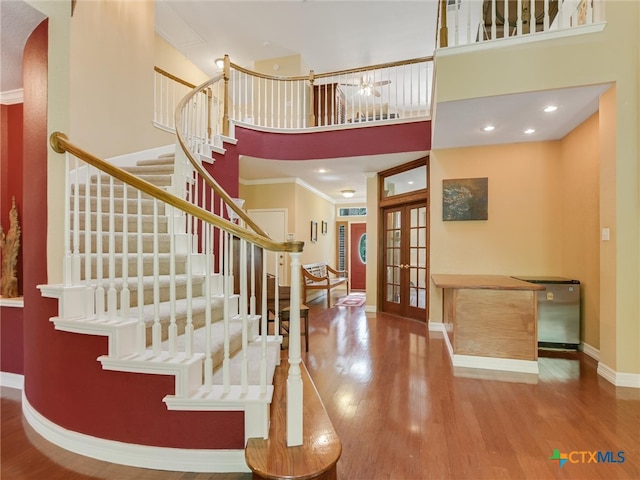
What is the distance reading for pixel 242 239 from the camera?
5.46ft

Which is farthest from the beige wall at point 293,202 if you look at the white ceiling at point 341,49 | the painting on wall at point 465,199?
the painting on wall at point 465,199

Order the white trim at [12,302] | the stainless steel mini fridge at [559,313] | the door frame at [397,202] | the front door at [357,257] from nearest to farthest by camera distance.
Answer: the white trim at [12,302], the stainless steel mini fridge at [559,313], the door frame at [397,202], the front door at [357,257]

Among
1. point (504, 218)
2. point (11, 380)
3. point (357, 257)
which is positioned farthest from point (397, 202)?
point (11, 380)

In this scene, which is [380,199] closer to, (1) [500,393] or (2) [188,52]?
(1) [500,393]

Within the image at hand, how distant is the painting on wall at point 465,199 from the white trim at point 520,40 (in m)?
1.84

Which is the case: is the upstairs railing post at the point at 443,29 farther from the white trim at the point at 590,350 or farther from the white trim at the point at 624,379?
the white trim at the point at 590,350

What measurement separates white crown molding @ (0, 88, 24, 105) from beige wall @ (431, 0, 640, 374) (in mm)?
4629

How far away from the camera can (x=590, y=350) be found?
11.4ft

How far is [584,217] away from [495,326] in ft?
6.00

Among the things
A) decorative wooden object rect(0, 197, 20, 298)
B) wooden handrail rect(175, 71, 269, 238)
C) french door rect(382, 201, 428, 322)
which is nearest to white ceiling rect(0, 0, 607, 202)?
french door rect(382, 201, 428, 322)

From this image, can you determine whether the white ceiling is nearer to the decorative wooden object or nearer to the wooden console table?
the decorative wooden object

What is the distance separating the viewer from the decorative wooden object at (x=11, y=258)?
282 cm

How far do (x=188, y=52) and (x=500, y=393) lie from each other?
25.0 ft

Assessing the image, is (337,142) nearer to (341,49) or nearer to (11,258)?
(341,49)
